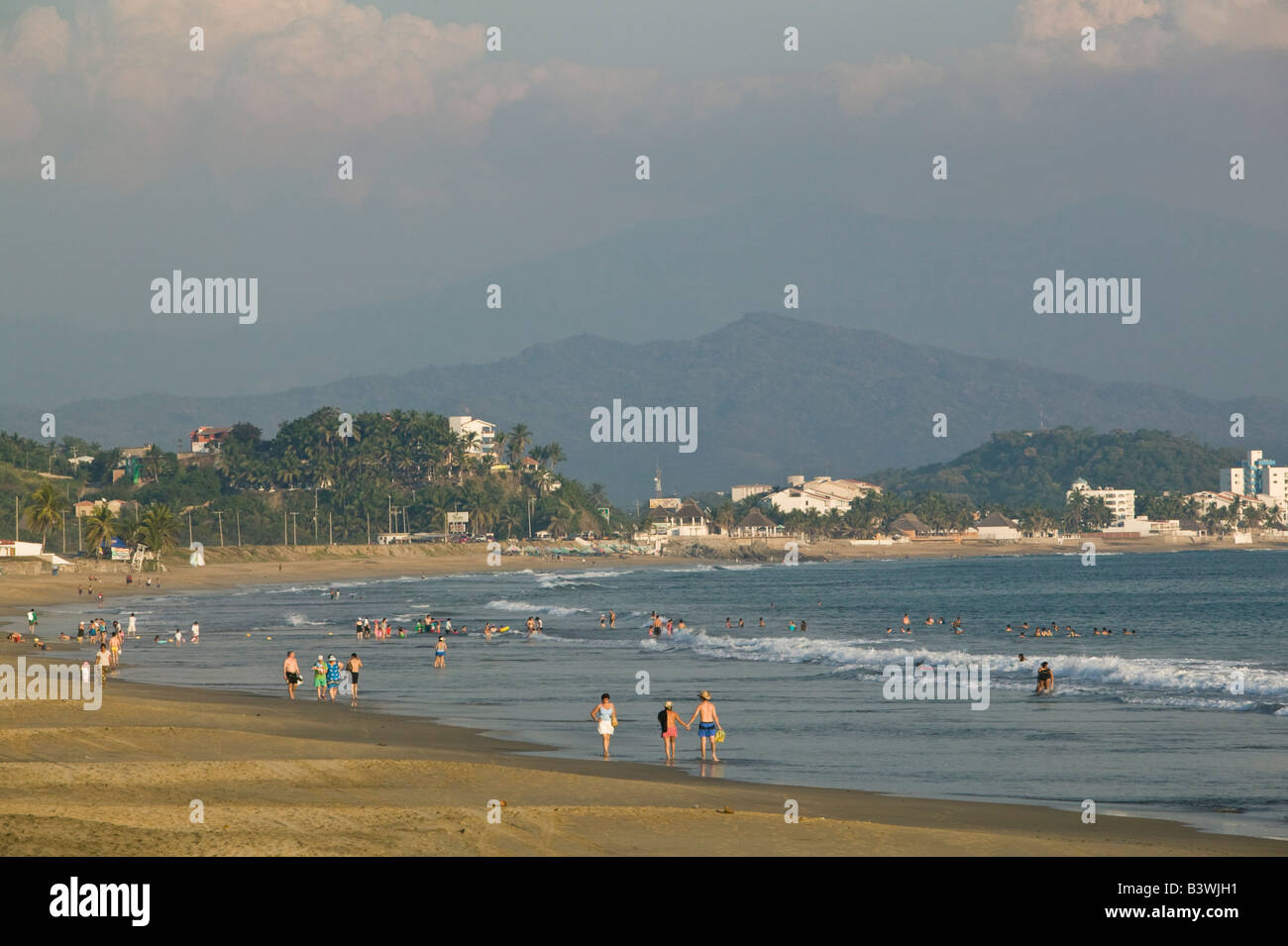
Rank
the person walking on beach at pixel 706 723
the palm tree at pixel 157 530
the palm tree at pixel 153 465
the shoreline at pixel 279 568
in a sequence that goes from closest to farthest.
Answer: the person walking on beach at pixel 706 723 < the shoreline at pixel 279 568 < the palm tree at pixel 157 530 < the palm tree at pixel 153 465

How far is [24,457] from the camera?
187000 mm

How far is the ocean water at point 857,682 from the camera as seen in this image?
21.0 metres

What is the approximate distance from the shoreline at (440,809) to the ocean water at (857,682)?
5.25 feet

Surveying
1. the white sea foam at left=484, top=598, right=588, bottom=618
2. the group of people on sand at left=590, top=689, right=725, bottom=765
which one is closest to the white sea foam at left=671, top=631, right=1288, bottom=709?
the group of people on sand at left=590, top=689, right=725, bottom=765

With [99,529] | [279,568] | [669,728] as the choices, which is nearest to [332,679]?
[669,728]

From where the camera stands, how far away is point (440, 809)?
14758 millimetres

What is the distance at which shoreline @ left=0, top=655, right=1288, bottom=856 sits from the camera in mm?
12688

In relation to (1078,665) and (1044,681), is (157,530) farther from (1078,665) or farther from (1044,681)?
(1044,681)

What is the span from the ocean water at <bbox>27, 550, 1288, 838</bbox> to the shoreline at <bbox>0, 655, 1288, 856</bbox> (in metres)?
1.60

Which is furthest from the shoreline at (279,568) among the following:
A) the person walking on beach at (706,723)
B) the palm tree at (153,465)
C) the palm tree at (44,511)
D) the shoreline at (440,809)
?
the person walking on beach at (706,723)

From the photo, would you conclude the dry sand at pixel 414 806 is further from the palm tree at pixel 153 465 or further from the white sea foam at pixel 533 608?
the palm tree at pixel 153 465

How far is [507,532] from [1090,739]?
177 m
